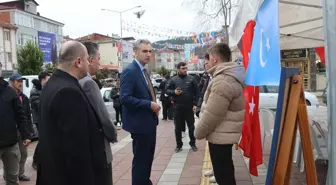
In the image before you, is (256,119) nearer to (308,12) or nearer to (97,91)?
(308,12)

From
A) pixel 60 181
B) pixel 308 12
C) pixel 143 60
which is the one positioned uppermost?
pixel 308 12

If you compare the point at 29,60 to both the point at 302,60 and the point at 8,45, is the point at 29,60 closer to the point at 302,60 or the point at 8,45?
the point at 8,45

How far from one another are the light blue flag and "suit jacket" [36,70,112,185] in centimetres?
131

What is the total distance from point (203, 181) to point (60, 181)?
3157 mm

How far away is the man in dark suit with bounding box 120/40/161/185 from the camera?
3.99 meters

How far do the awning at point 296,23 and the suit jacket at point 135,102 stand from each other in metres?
1.40

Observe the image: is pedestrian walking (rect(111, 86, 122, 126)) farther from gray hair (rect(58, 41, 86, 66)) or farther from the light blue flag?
gray hair (rect(58, 41, 86, 66))

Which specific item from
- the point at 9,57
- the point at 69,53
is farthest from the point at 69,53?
the point at 9,57

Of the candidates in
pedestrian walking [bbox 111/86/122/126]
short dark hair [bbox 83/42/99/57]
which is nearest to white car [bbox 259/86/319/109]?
pedestrian walking [bbox 111/86/122/126]

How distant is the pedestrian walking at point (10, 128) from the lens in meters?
4.25

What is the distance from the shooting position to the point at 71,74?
7.89 ft

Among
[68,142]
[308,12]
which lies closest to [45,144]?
[68,142]

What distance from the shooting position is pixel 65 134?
86.4 inches

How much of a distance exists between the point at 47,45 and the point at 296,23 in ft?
153
